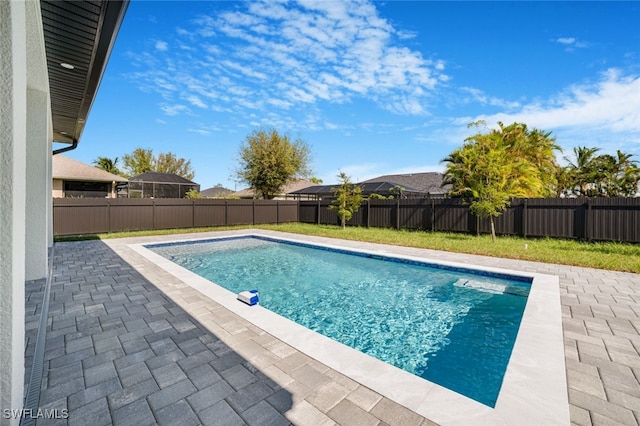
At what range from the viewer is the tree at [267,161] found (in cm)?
1981

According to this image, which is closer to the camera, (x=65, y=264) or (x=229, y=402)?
(x=229, y=402)

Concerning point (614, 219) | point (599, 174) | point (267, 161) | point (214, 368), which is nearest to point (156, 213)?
point (267, 161)

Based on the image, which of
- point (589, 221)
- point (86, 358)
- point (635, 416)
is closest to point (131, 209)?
point (86, 358)

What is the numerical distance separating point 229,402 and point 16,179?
172cm

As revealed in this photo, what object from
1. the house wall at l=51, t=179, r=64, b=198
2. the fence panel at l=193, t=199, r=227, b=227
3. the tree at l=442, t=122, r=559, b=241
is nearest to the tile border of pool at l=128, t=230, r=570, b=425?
the tree at l=442, t=122, r=559, b=241

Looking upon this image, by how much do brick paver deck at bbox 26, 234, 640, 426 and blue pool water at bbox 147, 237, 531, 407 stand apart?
76 cm

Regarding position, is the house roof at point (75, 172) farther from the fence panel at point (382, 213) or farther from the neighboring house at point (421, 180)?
the neighboring house at point (421, 180)

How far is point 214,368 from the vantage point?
230 cm

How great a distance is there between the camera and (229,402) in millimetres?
1904

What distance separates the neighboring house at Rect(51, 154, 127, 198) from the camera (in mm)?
18594

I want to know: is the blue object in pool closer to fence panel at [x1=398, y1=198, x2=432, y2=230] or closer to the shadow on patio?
the shadow on patio

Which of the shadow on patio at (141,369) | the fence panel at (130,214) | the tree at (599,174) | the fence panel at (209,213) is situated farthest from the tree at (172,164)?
the tree at (599,174)

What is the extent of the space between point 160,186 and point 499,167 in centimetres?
2303

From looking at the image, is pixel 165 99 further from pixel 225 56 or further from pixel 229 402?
pixel 229 402
